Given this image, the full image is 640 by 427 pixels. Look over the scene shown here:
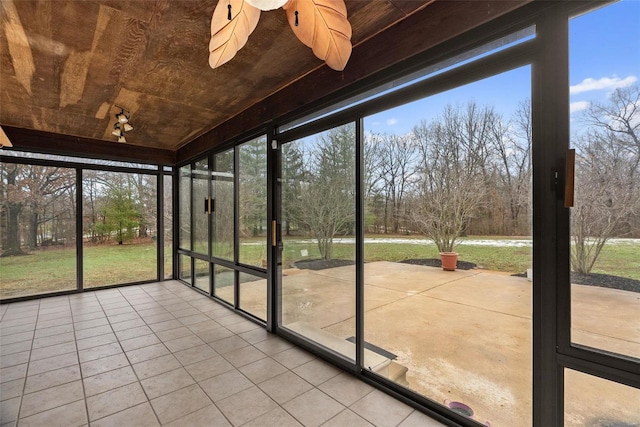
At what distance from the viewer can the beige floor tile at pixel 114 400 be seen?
2008mm

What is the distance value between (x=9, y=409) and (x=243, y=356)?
64.9 inches

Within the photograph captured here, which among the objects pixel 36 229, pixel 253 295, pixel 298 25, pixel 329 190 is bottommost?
pixel 253 295

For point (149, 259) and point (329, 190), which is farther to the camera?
point (149, 259)

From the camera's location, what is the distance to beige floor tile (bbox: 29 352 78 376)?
2539 millimetres

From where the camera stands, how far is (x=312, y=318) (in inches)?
121

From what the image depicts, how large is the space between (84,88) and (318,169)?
2666 mm

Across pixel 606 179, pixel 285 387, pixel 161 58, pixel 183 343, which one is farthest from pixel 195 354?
pixel 606 179

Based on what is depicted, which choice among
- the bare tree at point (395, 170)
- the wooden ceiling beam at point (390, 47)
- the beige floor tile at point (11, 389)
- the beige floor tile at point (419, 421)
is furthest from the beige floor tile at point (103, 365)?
the wooden ceiling beam at point (390, 47)

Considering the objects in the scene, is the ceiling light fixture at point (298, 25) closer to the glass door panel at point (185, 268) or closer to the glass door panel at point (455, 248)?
the glass door panel at point (455, 248)

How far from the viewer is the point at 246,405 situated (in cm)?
207

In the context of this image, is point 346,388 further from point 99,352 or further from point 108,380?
point 99,352

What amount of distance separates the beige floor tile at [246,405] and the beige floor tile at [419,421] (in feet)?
2.99

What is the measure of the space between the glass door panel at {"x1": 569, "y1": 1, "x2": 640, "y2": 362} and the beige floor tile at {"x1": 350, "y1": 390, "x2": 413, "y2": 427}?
1.18 m

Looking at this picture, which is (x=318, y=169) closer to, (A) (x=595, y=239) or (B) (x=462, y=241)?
(B) (x=462, y=241)
